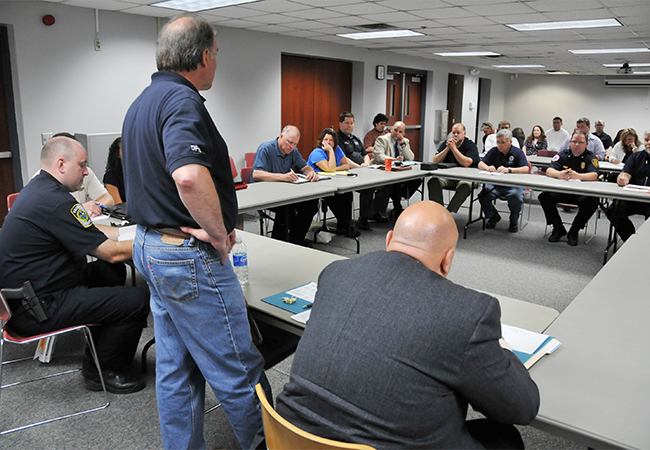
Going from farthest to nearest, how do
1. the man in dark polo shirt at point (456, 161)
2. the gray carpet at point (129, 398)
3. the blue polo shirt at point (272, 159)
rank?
1. the man in dark polo shirt at point (456, 161)
2. the blue polo shirt at point (272, 159)
3. the gray carpet at point (129, 398)

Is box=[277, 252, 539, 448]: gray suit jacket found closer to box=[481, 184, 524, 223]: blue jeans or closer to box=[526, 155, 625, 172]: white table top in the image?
box=[481, 184, 524, 223]: blue jeans

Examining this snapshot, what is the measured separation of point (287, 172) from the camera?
4.98 metres

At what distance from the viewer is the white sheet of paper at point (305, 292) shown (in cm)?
195

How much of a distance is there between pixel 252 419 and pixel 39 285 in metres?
1.23

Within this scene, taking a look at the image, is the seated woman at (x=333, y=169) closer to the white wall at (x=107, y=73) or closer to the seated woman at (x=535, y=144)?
the white wall at (x=107, y=73)

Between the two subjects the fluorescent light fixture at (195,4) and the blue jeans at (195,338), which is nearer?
the blue jeans at (195,338)

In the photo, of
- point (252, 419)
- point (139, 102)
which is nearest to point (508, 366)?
point (252, 419)

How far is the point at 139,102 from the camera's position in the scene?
1.55 meters

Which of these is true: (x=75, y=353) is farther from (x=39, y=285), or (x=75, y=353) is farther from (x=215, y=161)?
(x=215, y=161)

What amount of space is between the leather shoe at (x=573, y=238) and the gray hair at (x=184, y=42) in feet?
16.4

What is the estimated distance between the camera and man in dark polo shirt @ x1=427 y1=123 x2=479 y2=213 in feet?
20.0

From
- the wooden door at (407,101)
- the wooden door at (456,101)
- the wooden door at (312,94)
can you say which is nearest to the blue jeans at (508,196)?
the wooden door at (312,94)

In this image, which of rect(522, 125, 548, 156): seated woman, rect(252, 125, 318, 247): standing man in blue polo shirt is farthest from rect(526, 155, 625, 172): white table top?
rect(252, 125, 318, 247): standing man in blue polo shirt


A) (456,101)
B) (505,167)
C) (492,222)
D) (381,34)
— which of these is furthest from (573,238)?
(456,101)
